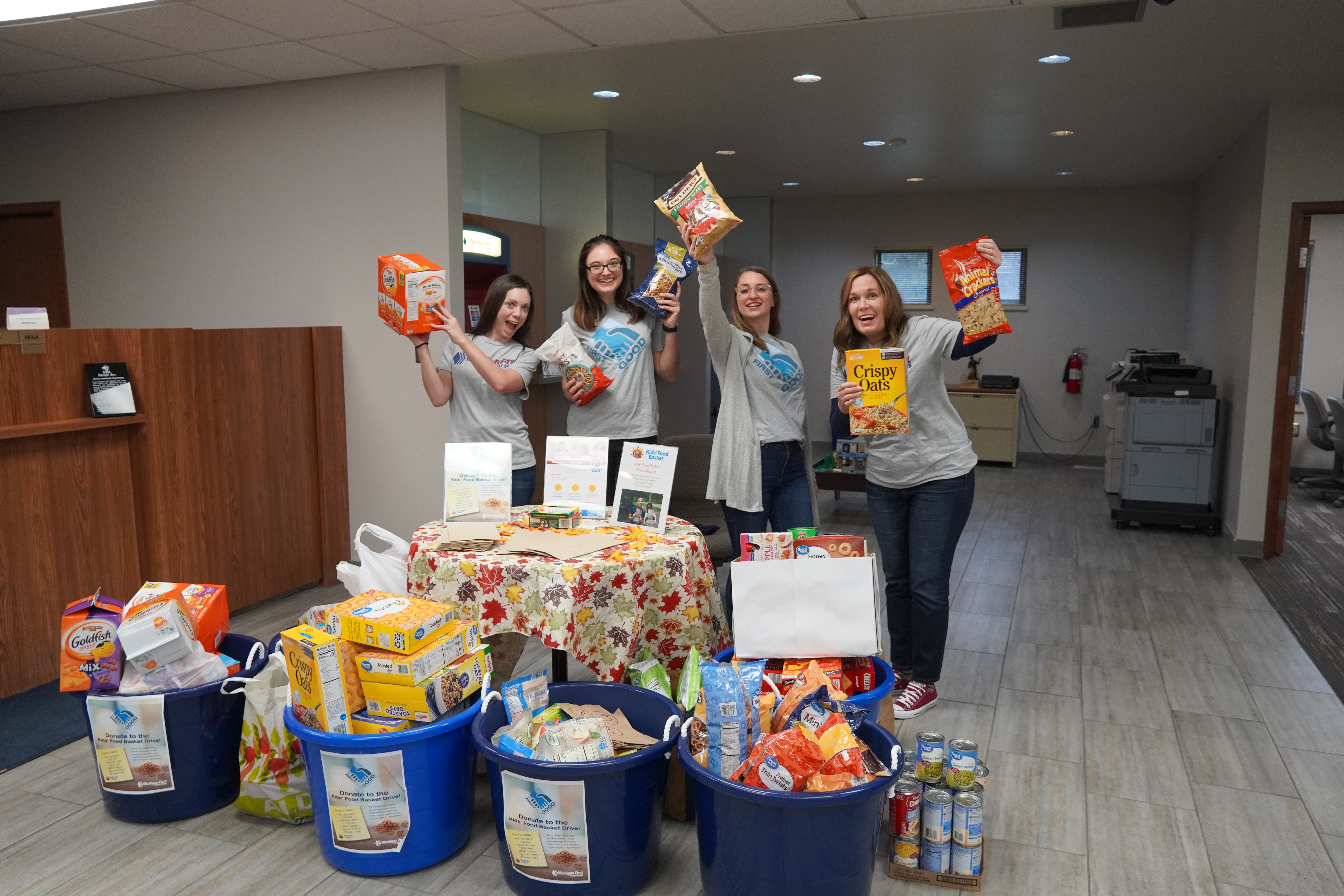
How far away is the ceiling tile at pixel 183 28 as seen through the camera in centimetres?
378

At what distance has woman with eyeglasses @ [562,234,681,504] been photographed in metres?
3.22

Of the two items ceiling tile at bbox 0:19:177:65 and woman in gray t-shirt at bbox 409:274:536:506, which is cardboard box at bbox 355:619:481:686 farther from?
ceiling tile at bbox 0:19:177:65

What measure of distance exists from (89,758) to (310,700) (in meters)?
1.26

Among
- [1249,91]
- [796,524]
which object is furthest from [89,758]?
[1249,91]

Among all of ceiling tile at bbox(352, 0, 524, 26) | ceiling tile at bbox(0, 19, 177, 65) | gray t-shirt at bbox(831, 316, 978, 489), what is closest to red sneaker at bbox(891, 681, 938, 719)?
gray t-shirt at bbox(831, 316, 978, 489)

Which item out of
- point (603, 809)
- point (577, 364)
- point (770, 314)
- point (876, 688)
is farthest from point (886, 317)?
point (603, 809)

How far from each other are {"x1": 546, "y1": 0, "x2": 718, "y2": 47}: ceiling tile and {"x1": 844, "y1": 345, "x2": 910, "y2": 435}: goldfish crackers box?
70.5 inches

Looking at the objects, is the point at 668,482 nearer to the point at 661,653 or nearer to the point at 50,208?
the point at 661,653

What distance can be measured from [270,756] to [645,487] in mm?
1247

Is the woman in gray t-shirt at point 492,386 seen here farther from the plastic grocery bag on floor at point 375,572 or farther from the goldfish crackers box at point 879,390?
the goldfish crackers box at point 879,390

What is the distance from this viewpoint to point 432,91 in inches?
181

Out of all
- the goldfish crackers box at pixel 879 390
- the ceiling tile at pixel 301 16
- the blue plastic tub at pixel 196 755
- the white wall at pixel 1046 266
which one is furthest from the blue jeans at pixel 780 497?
the white wall at pixel 1046 266

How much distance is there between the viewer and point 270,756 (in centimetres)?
245

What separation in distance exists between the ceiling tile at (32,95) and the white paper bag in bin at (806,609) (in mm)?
4879
